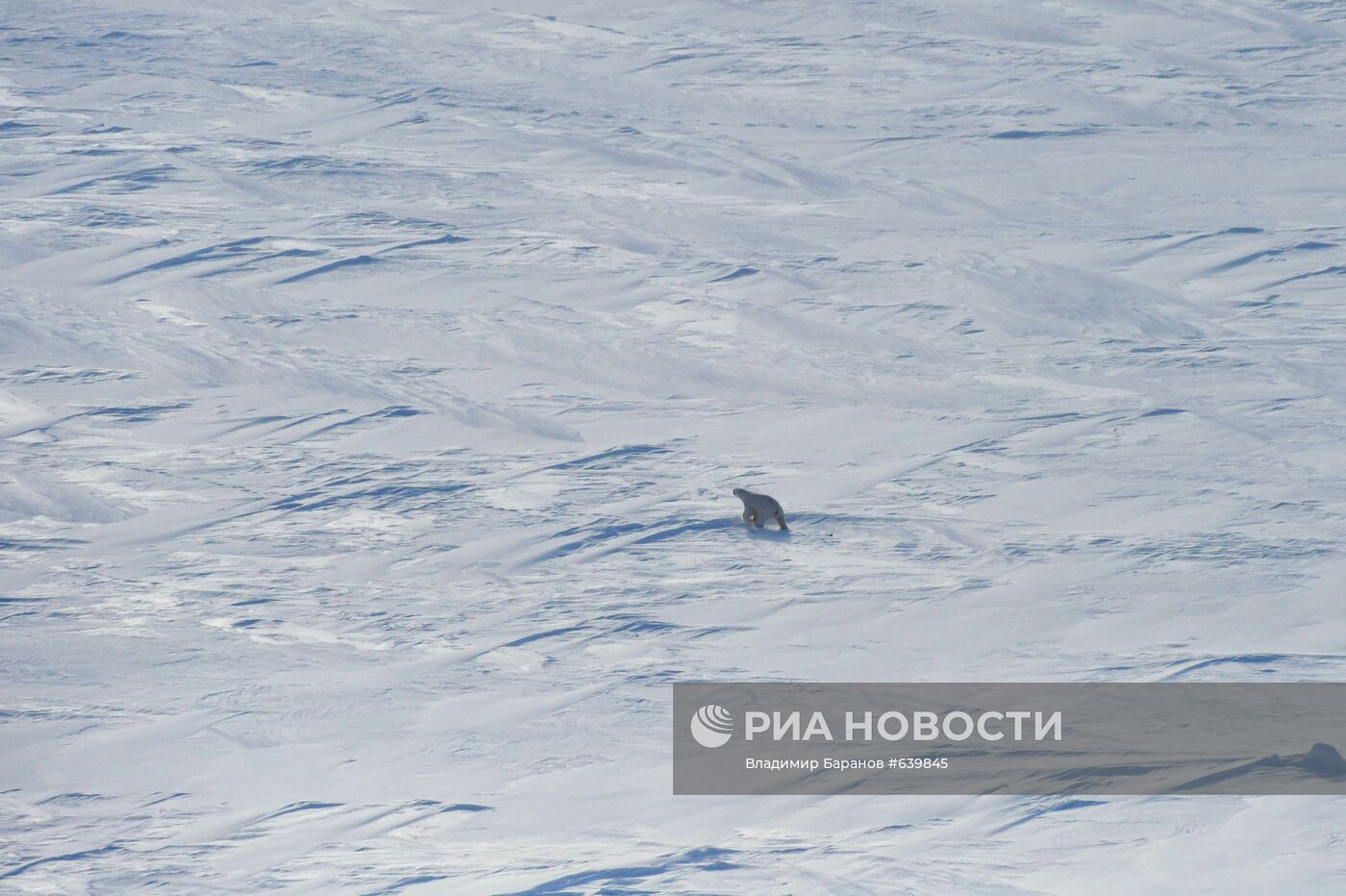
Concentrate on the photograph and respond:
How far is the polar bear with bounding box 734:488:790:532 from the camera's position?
4.39 m

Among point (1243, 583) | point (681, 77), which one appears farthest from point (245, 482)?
point (681, 77)

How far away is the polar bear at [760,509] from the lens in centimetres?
439

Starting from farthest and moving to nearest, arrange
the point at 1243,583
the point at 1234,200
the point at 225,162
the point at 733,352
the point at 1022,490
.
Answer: the point at 225,162, the point at 1234,200, the point at 733,352, the point at 1022,490, the point at 1243,583

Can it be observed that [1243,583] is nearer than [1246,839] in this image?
No

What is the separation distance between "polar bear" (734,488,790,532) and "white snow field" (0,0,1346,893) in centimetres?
6

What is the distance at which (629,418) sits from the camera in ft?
17.0

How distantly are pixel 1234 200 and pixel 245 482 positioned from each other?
429 centimetres

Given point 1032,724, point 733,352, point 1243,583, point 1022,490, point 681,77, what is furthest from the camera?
point 681,77

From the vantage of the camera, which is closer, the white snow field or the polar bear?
the white snow field

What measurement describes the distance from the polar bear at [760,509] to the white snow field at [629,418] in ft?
0.20

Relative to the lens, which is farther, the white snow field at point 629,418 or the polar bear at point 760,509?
the polar bear at point 760,509

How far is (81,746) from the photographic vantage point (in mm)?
3586

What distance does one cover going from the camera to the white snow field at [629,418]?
3297 millimetres

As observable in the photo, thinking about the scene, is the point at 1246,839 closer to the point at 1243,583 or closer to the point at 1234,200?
the point at 1243,583
